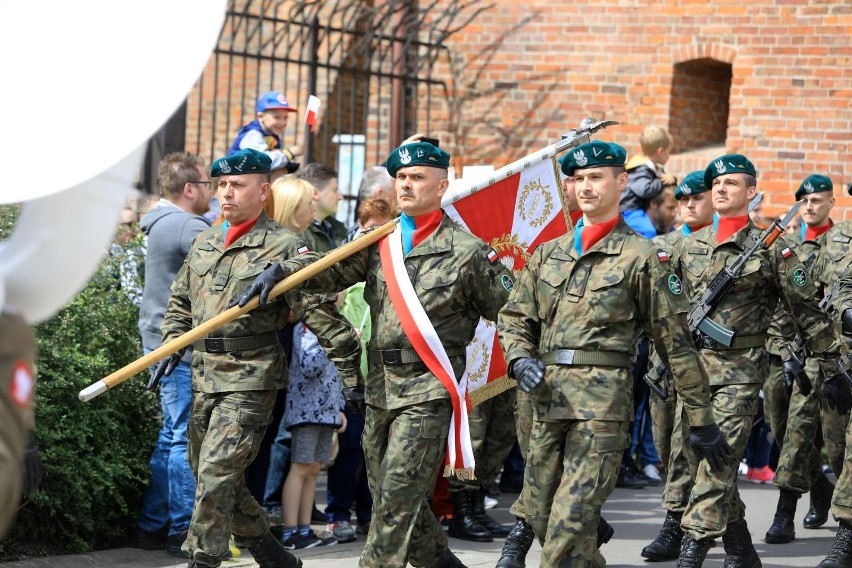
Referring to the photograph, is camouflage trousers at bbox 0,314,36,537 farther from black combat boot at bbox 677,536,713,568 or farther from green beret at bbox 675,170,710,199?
green beret at bbox 675,170,710,199

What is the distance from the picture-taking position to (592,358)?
5.84m

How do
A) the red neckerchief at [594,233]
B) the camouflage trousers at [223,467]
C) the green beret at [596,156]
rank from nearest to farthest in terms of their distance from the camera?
the red neckerchief at [594,233], the green beret at [596,156], the camouflage trousers at [223,467]

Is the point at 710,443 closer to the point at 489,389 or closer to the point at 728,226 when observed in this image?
the point at 489,389

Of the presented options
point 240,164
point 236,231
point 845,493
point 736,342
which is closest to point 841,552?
point 845,493

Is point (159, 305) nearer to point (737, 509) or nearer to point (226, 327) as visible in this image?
point (226, 327)

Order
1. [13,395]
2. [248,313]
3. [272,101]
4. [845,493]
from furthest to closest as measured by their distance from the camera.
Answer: [272,101] → [845,493] → [248,313] → [13,395]

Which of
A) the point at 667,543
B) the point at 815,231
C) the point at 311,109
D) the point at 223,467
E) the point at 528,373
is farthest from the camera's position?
the point at 815,231

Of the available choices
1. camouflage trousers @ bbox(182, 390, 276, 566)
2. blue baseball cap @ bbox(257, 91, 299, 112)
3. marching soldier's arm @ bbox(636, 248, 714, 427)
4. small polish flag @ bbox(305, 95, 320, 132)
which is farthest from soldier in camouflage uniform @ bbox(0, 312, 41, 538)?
blue baseball cap @ bbox(257, 91, 299, 112)

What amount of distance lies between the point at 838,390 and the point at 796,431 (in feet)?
→ 3.46

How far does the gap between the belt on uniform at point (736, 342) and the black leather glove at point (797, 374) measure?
84 cm

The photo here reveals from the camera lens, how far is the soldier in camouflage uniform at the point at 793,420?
8.52 meters

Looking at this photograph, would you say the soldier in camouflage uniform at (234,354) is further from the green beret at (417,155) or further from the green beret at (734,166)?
the green beret at (734,166)

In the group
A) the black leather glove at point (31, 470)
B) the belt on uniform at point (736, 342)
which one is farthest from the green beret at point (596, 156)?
the black leather glove at point (31, 470)

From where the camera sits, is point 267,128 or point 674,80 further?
point 674,80
